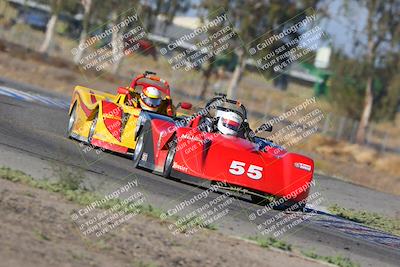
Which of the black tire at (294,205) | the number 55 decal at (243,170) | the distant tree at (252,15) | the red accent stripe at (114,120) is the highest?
the number 55 decal at (243,170)

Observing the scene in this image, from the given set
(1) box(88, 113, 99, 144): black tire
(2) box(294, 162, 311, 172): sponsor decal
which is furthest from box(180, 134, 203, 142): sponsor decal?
(1) box(88, 113, 99, 144): black tire

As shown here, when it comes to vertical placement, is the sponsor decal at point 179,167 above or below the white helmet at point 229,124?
below

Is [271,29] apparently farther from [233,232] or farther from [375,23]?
[233,232]

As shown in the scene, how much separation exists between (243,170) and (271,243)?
3.51 meters

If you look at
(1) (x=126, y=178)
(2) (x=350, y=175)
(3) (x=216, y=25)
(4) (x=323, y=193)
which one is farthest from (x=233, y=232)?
(3) (x=216, y=25)

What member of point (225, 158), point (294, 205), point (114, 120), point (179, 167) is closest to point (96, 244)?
point (225, 158)

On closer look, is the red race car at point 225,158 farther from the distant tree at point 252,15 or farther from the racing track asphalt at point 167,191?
the distant tree at point 252,15

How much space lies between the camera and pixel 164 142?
46.5ft

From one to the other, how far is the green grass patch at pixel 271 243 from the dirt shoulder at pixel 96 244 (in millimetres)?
163

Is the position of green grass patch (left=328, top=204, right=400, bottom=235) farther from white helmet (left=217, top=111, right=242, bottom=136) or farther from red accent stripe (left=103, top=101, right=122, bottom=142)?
red accent stripe (left=103, top=101, right=122, bottom=142)

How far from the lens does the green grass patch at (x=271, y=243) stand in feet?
32.1

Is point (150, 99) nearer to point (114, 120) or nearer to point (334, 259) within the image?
point (114, 120)

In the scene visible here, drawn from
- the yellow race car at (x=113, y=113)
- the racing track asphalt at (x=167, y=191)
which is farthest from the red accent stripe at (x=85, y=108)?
the racing track asphalt at (x=167, y=191)

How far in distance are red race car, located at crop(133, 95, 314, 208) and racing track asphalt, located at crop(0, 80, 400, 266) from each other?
26 cm
